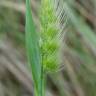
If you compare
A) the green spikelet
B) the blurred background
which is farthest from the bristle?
the blurred background

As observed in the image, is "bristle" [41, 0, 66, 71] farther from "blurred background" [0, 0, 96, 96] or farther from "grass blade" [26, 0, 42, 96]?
"blurred background" [0, 0, 96, 96]

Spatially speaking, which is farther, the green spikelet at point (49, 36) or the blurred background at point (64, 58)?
the blurred background at point (64, 58)

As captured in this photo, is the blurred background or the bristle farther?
the blurred background

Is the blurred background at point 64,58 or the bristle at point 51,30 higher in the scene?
the bristle at point 51,30

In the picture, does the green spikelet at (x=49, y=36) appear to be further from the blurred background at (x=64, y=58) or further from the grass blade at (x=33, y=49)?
the blurred background at (x=64, y=58)

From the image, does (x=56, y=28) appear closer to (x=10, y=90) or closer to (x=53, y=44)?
(x=53, y=44)

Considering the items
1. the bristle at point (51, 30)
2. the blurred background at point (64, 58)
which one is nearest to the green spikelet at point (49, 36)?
the bristle at point (51, 30)

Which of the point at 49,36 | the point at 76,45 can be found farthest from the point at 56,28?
the point at 76,45

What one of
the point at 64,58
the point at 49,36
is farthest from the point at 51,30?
the point at 64,58
